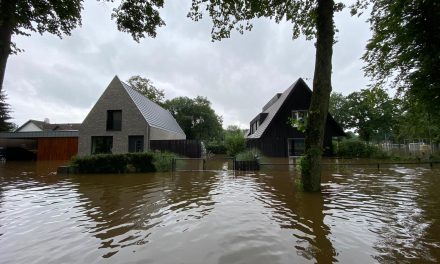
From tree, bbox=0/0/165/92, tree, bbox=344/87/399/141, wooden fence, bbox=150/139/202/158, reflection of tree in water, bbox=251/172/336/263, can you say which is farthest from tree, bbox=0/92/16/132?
tree, bbox=344/87/399/141

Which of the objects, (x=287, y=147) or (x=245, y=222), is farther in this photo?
(x=287, y=147)

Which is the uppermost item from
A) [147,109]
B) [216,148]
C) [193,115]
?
[193,115]

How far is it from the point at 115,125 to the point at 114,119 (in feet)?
2.14

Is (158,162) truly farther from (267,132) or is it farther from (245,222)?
(267,132)

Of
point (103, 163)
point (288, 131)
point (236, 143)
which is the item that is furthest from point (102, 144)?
point (288, 131)

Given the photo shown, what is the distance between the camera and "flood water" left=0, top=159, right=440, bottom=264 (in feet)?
11.2

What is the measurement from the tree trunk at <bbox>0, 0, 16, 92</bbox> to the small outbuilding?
1601 cm

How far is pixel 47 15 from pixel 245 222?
11.0 meters

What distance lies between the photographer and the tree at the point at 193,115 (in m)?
A: 49.9

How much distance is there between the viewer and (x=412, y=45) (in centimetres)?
912

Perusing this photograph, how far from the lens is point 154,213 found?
5598mm

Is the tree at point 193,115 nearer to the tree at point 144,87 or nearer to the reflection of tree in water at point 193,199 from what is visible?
the tree at point 144,87

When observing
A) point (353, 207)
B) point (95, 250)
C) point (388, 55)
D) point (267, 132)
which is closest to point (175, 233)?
point (95, 250)

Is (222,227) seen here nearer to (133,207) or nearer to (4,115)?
(133,207)
